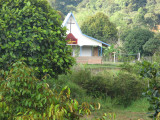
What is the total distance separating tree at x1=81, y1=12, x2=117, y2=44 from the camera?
40.2 m

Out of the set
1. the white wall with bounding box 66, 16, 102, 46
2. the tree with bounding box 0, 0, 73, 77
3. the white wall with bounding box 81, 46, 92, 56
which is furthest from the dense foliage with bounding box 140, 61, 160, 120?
the white wall with bounding box 81, 46, 92, 56

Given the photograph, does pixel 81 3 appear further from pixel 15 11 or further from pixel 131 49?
pixel 15 11

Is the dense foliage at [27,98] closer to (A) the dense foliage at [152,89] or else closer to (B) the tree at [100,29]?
(A) the dense foliage at [152,89]

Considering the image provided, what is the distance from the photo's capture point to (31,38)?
622 cm

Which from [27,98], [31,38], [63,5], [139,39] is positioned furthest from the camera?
[63,5]

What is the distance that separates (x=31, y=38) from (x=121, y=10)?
61.7m

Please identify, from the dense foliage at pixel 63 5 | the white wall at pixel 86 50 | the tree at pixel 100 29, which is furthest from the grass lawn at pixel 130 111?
the dense foliage at pixel 63 5

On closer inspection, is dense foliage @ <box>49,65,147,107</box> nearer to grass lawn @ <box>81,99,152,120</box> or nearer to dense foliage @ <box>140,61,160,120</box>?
grass lawn @ <box>81,99,152,120</box>

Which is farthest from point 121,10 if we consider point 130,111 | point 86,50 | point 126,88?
point 130,111

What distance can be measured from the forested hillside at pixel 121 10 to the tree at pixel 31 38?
147 ft

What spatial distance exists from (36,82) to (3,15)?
3675 mm

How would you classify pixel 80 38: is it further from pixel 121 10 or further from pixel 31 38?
pixel 121 10

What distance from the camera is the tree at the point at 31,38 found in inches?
244

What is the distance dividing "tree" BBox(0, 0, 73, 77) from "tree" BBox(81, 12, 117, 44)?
3352 cm
